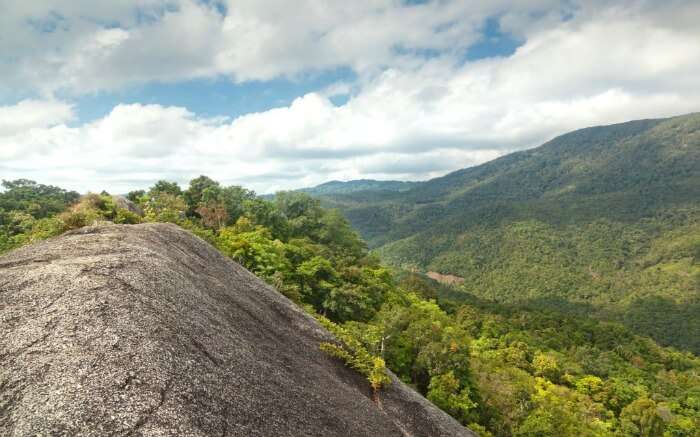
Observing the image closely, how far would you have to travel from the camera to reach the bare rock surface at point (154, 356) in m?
6.76

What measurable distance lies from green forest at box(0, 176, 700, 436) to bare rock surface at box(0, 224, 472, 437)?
7.84 feet

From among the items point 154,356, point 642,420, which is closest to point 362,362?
point 154,356

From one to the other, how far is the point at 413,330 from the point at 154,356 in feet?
69.6

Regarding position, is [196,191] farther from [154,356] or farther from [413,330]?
[154,356]

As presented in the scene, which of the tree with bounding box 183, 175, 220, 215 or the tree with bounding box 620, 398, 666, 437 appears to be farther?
the tree with bounding box 183, 175, 220, 215

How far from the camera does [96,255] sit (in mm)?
11422

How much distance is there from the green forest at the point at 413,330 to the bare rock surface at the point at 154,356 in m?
2.39

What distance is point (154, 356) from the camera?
7.95 meters

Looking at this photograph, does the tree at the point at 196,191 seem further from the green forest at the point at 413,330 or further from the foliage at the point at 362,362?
the foliage at the point at 362,362

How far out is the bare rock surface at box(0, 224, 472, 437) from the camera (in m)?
6.76

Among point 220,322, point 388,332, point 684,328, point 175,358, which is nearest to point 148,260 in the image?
point 220,322

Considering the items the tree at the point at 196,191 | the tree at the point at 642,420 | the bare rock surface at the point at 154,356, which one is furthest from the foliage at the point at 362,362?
the tree at the point at 642,420

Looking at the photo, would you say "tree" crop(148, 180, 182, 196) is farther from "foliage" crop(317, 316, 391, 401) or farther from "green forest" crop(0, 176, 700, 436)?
"foliage" crop(317, 316, 391, 401)

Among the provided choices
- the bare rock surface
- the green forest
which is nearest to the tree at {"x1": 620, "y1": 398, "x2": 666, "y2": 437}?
the green forest
